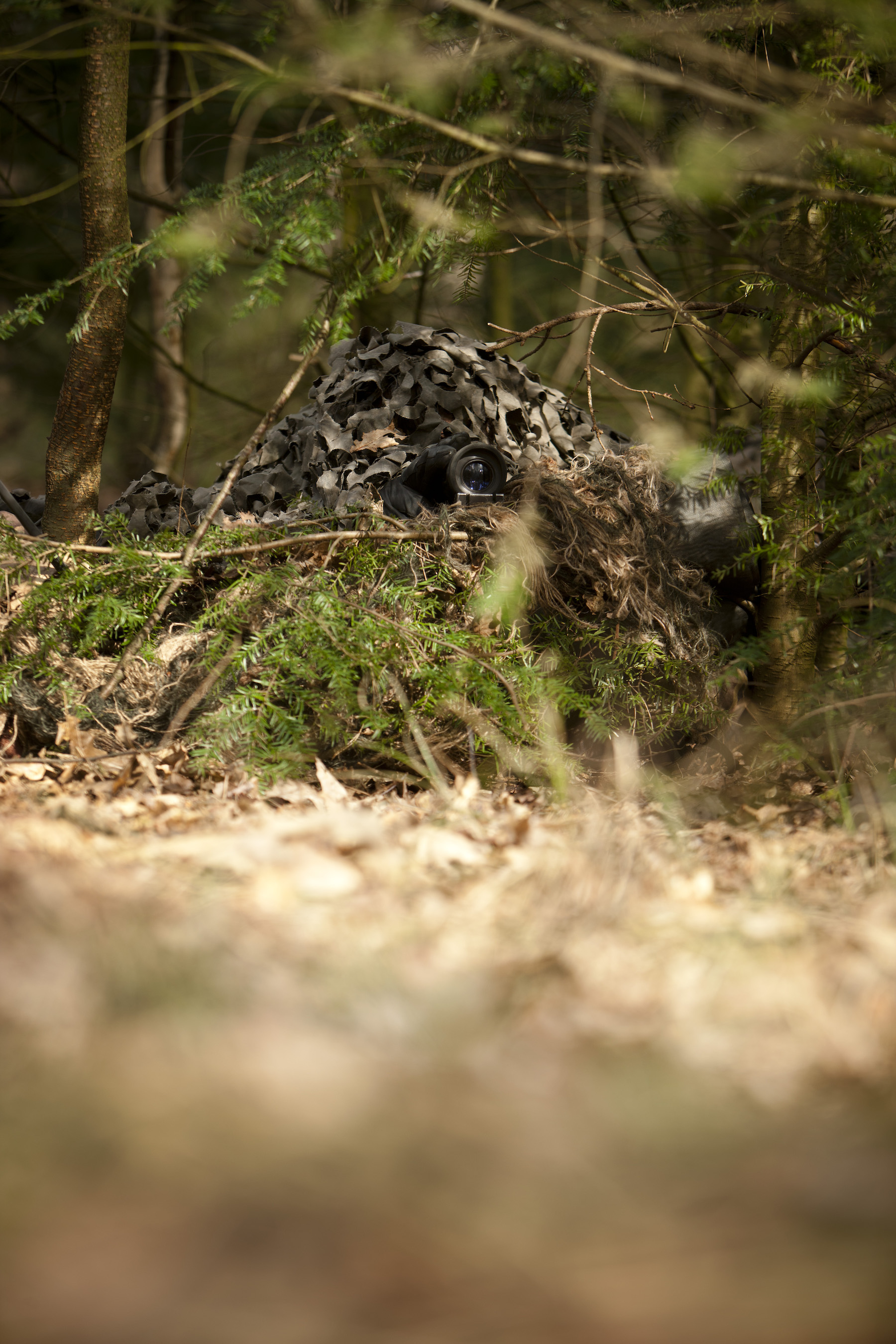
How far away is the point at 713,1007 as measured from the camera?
46.6 inches

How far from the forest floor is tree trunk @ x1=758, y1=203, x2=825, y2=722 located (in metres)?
1.55

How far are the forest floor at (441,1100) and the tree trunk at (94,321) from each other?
9.14 ft

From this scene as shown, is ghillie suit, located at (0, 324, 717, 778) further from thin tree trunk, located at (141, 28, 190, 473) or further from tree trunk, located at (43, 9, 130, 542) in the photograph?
thin tree trunk, located at (141, 28, 190, 473)

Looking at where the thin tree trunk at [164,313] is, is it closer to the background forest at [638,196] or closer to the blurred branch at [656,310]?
the background forest at [638,196]

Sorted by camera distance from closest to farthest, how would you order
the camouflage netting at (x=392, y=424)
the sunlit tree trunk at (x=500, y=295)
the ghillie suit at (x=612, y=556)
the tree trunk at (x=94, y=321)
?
the ghillie suit at (x=612, y=556), the camouflage netting at (x=392, y=424), the tree trunk at (x=94, y=321), the sunlit tree trunk at (x=500, y=295)

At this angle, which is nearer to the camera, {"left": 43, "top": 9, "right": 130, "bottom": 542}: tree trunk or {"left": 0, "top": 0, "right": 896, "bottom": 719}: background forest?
{"left": 0, "top": 0, "right": 896, "bottom": 719}: background forest

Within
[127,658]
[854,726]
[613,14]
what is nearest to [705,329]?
[613,14]

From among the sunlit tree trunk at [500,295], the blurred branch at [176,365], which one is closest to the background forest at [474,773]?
the sunlit tree trunk at [500,295]

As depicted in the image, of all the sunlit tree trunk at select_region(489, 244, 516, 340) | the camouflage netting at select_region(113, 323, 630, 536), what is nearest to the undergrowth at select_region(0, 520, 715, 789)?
the camouflage netting at select_region(113, 323, 630, 536)

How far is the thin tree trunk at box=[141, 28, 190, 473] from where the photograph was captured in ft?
23.5

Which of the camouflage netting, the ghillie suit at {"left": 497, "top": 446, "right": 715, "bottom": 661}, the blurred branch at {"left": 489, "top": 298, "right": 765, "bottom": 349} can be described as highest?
the blurred branch at {"left": 489, "top": 298, "right": 765, "bottom": 349}

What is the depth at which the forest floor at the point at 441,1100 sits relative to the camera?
750 millimetres

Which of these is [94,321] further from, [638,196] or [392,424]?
[638,196]

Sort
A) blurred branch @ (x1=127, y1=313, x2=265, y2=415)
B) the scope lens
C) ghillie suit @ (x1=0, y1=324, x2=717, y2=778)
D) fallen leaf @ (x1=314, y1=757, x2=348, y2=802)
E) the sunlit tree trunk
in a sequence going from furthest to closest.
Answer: the sunlit tree trunk
blurred branch @ (x1=127, y1=313, x2=265, y2=415)
the scope lens
ghillie suit @ (x1=0, y1=324, x2=717, y2=778)
fallen leaf @ (x1=314, y1=757, x2=348, y2=802)
